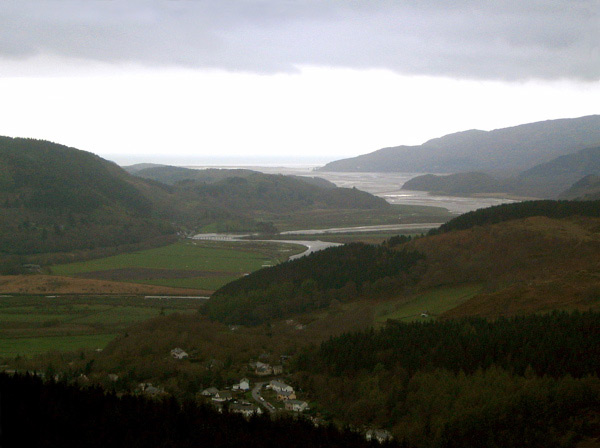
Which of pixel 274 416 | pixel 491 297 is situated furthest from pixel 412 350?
pixel 491 297

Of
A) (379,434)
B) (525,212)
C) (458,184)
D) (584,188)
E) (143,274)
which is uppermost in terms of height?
(458,184)

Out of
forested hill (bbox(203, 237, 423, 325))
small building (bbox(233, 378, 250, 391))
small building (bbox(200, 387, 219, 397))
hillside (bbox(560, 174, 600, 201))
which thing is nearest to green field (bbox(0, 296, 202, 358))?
forested hill (bbox(203, 237, 423, 325))

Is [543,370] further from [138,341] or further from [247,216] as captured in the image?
[247,216]

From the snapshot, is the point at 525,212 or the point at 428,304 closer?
the point at 428,304

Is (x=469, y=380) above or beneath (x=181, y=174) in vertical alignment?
beneath

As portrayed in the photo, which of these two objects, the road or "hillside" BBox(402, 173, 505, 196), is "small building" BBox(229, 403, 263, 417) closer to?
the road

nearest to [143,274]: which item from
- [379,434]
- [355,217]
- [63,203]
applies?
[63,203]

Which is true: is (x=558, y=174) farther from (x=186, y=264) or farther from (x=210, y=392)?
(x=210, y=392)

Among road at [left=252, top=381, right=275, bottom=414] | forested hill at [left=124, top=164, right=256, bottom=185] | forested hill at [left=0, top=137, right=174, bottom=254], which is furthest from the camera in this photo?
forested hill at [left=124, top=164, right=256, bottom=185]
